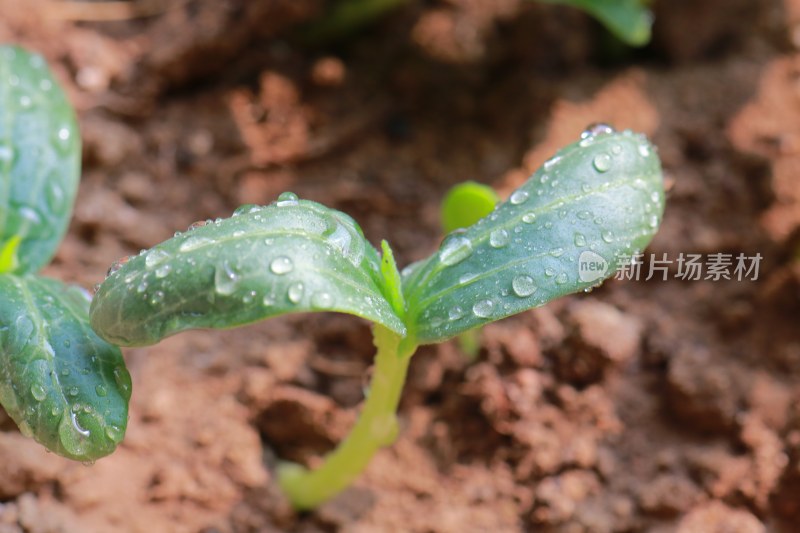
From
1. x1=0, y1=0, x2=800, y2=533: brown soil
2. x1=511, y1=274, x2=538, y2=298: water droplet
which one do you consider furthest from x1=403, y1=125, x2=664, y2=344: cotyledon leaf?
x1=0, y1=0, x2=800, y2=533: brown soil

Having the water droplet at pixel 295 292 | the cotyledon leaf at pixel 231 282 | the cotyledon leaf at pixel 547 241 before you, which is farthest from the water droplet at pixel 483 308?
the water droplet at pixel 295 292

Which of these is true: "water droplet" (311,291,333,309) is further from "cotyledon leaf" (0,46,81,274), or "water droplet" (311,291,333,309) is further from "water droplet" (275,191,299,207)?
"cotyledon leaf" (0,46,81,274)

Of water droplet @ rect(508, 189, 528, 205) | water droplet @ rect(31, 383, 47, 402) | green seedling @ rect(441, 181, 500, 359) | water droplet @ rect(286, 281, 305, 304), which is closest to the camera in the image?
water droplet @ rect(286, 281, 305, 304)

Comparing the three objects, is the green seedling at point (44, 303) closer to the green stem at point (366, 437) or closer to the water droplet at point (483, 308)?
the green stem at point (366, 437)

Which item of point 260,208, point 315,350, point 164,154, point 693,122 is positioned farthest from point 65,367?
point 693,122

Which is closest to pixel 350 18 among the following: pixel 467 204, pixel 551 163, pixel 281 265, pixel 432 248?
pixel 432 248

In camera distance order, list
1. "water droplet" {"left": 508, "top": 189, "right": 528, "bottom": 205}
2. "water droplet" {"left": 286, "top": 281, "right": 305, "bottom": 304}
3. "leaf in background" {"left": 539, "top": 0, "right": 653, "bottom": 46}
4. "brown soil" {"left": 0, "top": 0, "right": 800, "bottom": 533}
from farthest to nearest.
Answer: "leaf in background" {"left": 539, "top": 0, "right": 653, "bottom": 46} < "brown soil" {"left": 0, "top": 0, "right": 800, "bottom": 533} < "water droplet" {"left": 508, "top": 189, "right": 528, "bottom": 205} < "water droplet" {"left": 286, "top": 281, "right": 305, "bottom": 304}

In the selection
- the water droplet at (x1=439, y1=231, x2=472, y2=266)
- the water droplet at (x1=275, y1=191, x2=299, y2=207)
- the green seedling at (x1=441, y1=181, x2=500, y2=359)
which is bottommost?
the water droplet at (x1=275, y1=191, x2=299, y2=207)
